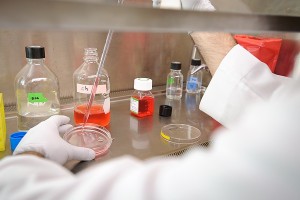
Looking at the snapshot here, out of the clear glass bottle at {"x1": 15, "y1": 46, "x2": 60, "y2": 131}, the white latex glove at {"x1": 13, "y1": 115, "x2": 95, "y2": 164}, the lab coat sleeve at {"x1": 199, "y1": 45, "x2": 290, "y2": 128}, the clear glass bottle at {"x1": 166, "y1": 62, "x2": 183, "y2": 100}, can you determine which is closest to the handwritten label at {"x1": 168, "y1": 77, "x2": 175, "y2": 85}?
the clear glass bottle at {"x1": 166, "y1": 62, "x2": 183, "y2": 100}

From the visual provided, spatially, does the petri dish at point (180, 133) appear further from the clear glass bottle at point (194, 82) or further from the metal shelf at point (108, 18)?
the metal shelf at point (108, 18)

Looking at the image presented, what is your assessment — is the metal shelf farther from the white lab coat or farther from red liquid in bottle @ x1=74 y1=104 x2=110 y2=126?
red liquid in bottle @ x1=74 y1=104 x2=110 y2=126

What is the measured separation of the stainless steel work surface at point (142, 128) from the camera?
898mm

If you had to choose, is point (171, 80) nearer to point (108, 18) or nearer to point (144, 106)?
point (144, 106)

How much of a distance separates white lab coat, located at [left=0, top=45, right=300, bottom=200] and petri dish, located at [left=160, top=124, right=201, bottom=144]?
608 millimetres

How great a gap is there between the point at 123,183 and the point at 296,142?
227 millimetres

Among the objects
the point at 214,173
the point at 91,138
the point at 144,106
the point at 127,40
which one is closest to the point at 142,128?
the point at 144,106

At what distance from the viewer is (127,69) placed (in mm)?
1441

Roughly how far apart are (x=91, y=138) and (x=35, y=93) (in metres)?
0.29

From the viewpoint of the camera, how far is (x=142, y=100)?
118 centimetres

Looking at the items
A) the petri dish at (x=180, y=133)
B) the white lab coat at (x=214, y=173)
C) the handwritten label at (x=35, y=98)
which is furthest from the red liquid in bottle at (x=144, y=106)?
the white lab coat at (x=214, y=173)

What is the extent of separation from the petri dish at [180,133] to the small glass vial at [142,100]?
15 cm

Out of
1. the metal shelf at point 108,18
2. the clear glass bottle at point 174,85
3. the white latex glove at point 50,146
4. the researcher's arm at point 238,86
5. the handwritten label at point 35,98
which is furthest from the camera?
the clear glass bottle at point 174,85

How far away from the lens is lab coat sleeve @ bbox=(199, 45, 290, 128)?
80 centimetres
